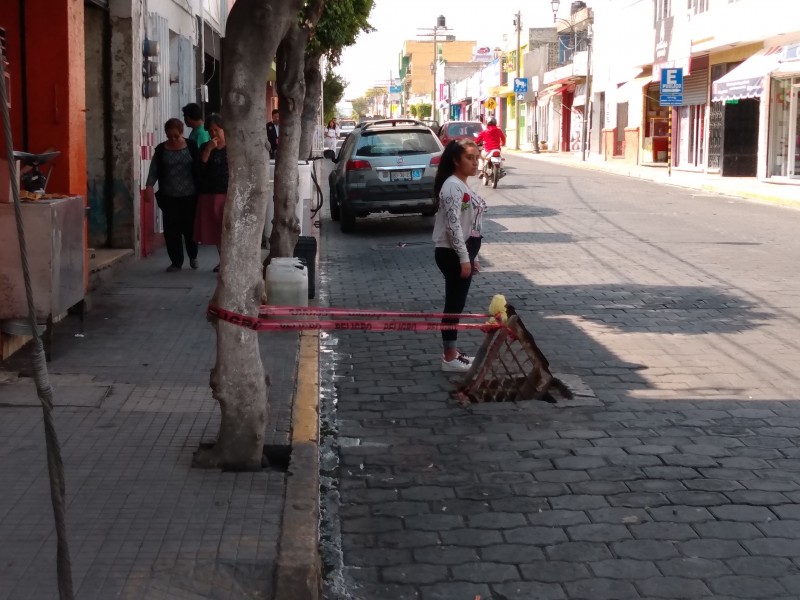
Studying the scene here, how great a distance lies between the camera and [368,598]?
13.9ft

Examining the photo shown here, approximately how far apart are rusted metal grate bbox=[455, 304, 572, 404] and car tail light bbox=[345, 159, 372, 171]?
11.3 m

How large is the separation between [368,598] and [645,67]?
141ft

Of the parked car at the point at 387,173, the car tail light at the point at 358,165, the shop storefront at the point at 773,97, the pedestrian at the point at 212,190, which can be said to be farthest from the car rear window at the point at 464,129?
the pedestrian at the point at 212,190

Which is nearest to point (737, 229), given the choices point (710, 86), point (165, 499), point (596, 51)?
point (165, 499)

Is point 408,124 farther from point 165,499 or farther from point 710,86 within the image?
point 710,86

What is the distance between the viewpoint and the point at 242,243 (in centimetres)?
545

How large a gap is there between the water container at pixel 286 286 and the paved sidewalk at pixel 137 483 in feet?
3.27

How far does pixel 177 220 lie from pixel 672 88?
26.4 m

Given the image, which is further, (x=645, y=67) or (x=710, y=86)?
(x=645, y=67)

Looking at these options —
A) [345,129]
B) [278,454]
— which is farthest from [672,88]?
[345,129]

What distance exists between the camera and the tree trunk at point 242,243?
5.29 meters

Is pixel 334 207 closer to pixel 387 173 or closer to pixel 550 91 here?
pixel 387 173

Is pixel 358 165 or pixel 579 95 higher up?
pixel 579 95

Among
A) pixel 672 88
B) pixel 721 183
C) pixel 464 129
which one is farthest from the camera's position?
pixel 464 129
